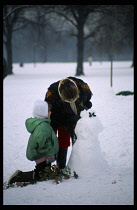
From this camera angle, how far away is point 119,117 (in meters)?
7.62

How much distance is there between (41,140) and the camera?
333 centimetres

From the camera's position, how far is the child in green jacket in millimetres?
3375

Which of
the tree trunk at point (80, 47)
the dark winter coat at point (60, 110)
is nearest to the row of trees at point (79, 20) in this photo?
the tree trunk at point (80, 47)

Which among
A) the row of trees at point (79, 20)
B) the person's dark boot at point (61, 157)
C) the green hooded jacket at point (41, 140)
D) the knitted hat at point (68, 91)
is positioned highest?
the row of trees at point (79, 20)

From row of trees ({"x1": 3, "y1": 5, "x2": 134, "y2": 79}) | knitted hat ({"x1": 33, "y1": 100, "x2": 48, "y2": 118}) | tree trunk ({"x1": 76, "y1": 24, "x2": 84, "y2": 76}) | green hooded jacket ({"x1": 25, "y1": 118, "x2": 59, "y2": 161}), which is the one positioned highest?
row of trees ({"x1": 3, "y1": 5, "x2": 134, "y2": 79})

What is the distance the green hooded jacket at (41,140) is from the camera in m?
3.35

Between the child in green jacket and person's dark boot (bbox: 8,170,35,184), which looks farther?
person's dark boot (bbox: 8,170,35,184)

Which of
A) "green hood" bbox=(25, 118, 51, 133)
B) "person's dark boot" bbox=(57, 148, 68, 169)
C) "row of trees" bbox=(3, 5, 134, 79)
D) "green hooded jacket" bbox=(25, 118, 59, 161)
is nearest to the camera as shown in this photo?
"green hooded jacket" bbox=(25, 118, 59, 161)

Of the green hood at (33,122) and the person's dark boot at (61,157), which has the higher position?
the green hood at (33,122)

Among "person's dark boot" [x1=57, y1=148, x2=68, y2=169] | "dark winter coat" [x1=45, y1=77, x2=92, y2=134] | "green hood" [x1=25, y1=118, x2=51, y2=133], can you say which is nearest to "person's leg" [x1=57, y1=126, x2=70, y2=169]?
"person's dark boot" [x1=57, y1=148, x2=68, y2=169]

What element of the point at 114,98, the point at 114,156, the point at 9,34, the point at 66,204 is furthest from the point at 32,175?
the point at 9,34

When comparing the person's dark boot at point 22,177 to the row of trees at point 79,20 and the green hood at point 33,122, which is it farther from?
the row of trees at point 79,20

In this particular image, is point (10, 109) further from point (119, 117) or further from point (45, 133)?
point (45, 133)

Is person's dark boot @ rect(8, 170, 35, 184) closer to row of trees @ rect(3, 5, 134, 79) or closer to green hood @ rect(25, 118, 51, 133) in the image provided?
green hood @ rect(25, 118, 51, 133)
